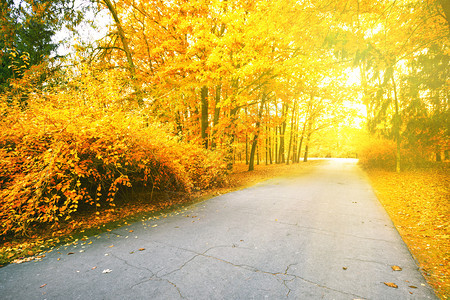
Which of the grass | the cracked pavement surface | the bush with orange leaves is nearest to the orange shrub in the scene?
the grass

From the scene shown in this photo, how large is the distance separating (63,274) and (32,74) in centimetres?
781

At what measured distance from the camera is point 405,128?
1388 cm

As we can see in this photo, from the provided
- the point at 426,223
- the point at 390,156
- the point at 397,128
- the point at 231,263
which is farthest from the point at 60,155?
the point at 390,156

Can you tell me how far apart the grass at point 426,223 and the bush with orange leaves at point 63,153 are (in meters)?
5.66

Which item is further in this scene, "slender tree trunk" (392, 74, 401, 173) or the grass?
"slender tree trunk" (392, 74, 401, 173)

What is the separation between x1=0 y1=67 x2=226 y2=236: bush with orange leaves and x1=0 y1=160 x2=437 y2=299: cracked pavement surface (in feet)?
3.53

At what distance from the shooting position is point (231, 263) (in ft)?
10.6

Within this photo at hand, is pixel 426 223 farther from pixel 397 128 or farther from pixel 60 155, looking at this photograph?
pixel 397 128

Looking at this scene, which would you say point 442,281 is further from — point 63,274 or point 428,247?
point 63,274

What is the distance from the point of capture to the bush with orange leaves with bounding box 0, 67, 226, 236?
3.99m

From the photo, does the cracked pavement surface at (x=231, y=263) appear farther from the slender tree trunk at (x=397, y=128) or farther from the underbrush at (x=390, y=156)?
the underbrush at (x=390, y=156)

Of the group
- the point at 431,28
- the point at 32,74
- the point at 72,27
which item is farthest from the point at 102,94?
the point at 431,28

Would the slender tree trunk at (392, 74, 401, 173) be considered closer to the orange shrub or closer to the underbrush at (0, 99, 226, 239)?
the orange shrub

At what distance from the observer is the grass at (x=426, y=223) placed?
3.19 meters
